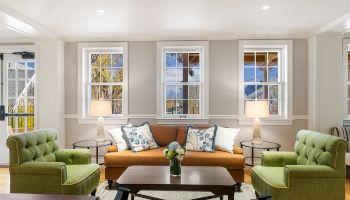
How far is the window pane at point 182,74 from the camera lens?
5.18 m

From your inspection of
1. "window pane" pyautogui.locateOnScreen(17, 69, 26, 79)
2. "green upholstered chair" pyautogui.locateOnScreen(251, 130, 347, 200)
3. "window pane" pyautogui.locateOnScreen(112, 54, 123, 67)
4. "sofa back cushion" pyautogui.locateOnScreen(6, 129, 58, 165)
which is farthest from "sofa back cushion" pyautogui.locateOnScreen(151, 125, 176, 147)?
"window pane" pyautogui.locateOnScreen(17, 69, 26, 79)

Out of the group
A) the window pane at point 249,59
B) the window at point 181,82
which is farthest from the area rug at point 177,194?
the window pane at point 249,59

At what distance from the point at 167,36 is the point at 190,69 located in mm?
760

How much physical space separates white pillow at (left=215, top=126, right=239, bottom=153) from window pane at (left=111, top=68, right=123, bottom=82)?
7.11 feet

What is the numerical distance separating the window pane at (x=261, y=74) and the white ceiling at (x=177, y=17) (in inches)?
24.5

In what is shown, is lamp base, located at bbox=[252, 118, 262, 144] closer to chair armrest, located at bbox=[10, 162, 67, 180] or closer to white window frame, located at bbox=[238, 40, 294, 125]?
white window frame, located at bbox=[238, 40, 294, 125]

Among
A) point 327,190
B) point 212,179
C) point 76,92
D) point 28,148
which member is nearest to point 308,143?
point 327,190

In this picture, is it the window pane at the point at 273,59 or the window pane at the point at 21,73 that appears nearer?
the window pane at the point at 273,59

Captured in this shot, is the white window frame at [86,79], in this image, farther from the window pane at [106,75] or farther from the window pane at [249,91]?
the window pane at [249,91]

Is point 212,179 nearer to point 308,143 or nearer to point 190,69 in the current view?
point 308,143

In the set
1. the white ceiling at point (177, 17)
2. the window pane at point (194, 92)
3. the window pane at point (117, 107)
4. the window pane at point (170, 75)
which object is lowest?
the window pane at point (117, 107)

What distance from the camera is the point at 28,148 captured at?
3096 millimetres

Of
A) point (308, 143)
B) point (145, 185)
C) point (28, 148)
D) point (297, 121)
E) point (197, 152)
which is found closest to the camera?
point (145, 185)

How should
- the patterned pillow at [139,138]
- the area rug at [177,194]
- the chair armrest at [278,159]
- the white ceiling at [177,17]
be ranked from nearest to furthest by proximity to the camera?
the white ceiling at [177,17] → the chair armrest at [278,159] → the area rug at [177,194] → the patterned pillow at [139,138]
